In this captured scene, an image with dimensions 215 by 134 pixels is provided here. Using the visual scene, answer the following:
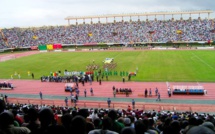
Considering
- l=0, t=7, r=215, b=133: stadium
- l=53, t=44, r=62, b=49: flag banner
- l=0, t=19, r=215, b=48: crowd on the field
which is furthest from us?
l=53, t=44, r=62, b=49: flag banner

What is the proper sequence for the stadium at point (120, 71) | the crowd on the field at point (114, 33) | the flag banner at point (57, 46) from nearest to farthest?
the stadium at point (120, 71), the crowd on the field at point (114, 33), the flag banner at point (57, 46)

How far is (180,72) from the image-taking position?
37.3 metres

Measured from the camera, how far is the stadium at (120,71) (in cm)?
2466

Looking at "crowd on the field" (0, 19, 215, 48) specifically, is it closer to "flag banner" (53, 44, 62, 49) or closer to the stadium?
the stadium

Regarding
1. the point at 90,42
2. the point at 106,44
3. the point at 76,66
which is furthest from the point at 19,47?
the point at 76,66

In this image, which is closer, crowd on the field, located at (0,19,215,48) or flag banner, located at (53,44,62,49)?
crowd on the field, located at (0,19,215,48)

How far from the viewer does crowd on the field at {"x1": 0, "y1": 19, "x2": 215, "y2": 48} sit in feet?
258

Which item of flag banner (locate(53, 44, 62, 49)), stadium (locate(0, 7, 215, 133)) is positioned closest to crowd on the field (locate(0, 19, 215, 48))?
stadium (locate(0, 7, 215, 133))

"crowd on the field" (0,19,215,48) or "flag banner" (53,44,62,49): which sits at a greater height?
"crowd on the field" (0,19,215,48)

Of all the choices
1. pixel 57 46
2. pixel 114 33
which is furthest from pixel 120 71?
pixel 114 33

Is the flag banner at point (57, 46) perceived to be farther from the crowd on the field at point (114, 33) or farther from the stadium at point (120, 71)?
the crowd on the field at point (114, 33)

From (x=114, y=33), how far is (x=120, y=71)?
48561mm

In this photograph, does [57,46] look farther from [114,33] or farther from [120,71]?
[120,71]

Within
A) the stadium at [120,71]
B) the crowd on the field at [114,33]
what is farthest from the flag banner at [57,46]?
the crowd on the field at [114,33]
